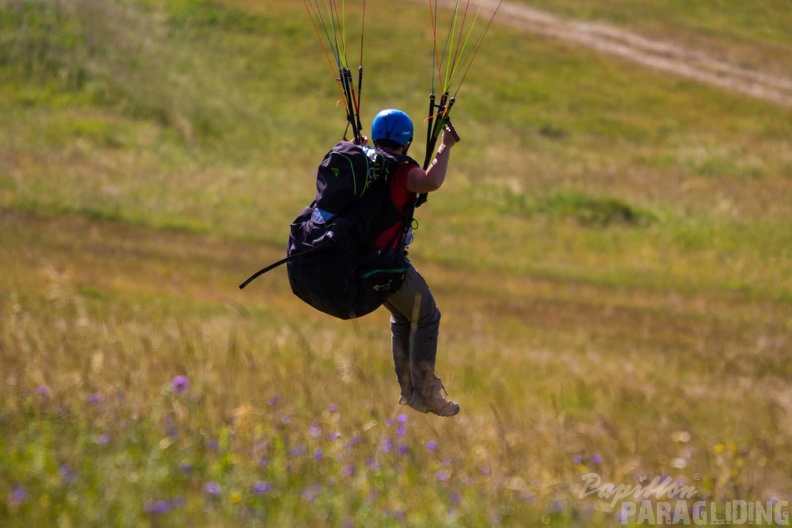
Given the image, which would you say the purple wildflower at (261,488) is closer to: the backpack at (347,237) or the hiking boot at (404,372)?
the backpack at (347,237)

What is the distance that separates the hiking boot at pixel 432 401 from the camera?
6695 mm

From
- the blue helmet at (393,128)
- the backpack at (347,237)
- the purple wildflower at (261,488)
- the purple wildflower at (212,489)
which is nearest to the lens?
the purple wildflower at (212,489)

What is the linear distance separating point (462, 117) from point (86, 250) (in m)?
26.4

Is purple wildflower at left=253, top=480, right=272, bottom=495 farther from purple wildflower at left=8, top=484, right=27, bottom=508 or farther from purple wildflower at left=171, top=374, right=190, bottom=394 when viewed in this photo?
purple wildflower at left=171, top=374, right=190, bottom=394

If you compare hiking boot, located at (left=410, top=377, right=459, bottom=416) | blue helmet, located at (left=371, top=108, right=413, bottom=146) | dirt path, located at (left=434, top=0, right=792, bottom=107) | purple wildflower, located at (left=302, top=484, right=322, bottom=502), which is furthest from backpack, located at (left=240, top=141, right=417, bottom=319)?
dirt path, located at (left=434, top=0, right=792, bottom=107)

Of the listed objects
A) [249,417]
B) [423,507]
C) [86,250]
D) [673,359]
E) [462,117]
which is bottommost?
[462,117]

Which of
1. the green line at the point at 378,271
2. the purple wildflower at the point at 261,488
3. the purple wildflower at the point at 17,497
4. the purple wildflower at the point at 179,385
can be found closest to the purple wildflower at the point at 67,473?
the purple wildflower at the point at 17,497

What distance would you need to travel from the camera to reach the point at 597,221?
31281 mm

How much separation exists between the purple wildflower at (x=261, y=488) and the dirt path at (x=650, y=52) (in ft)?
162

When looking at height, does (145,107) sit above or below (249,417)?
below

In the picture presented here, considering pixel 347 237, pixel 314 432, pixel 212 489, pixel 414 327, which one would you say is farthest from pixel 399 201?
pixel 212 489

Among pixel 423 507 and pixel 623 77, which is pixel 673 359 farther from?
pixel 623 77

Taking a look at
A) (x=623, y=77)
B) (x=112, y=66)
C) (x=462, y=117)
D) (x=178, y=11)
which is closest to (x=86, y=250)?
(x=112, y=66)

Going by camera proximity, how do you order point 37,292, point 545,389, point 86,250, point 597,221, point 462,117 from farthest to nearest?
point 462,117 → point 597,221 → point 86,250 → point 37,292 → point 545,389
